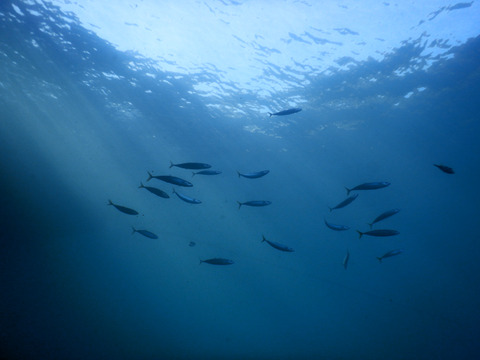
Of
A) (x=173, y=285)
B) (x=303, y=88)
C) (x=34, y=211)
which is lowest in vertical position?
(x=173, y=285)

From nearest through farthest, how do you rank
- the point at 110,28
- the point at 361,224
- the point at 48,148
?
the point at 110,28 < the point at 48,148 < the point at 361,224

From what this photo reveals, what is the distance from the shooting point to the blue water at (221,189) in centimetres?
1466

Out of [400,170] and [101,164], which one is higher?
[400,170]

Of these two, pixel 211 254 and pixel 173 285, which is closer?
pixel 211 254

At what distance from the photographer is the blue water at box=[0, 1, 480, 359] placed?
14664mm

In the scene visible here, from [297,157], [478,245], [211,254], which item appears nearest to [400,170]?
[297,157]

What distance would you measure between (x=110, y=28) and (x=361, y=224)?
35.2 m

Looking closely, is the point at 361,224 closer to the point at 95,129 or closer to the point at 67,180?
the point at 95,129

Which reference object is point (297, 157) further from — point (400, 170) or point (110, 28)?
point (110, 28)

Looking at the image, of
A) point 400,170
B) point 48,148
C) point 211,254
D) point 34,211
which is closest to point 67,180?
point 34,211

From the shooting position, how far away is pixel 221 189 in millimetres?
29969

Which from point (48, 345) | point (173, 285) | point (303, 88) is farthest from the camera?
point (173, 285)

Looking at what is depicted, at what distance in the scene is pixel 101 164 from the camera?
97.4 feet

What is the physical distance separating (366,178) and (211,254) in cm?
3286
